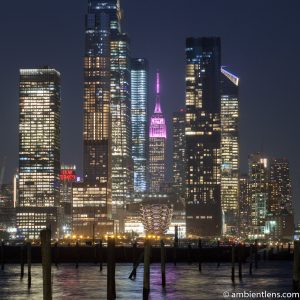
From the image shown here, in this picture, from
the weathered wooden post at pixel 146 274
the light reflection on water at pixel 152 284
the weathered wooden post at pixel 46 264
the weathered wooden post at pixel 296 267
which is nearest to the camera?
the weathered wooden post at pixel 46 264

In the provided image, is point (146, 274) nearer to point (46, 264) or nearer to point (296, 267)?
point (296, 267)

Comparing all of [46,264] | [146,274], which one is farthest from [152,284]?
[46,264]

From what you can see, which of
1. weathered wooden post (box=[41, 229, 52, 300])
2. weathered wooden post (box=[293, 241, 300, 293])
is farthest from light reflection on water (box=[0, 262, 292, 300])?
weathered wooden post (box=[41, 229, 52, 300])

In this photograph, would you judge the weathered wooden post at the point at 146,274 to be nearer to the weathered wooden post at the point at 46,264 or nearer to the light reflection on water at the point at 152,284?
the light reflection on water at the point at 152,284

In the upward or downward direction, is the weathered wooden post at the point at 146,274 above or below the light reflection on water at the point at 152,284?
above

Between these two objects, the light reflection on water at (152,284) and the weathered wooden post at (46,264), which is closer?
the weathered wooden post at (46,264)

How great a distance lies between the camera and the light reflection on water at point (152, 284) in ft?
206

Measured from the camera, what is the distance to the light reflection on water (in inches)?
2470

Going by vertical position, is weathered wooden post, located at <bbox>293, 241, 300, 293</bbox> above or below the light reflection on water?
above

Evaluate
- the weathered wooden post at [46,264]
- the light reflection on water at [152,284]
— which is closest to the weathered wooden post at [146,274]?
the light reflection on water at [152,284]

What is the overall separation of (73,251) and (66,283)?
5550 centimetres

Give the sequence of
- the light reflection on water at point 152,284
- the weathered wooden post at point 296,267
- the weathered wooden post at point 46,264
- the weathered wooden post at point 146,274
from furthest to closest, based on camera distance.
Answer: the light reflection on water at point 152,284, the weathered wooden post at point 146,274, the weathered wooden post at point 296,267, the weathered wooden post at point 46,264

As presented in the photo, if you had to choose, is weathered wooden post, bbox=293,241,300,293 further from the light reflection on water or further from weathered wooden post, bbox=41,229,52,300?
weathered wooden post, bbox=41,229,52,300

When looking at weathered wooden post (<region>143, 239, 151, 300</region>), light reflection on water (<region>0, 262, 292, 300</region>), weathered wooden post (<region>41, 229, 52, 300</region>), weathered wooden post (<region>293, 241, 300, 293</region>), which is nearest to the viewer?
weathered wooden post (<region>41, 229, 52, 300</region>)
